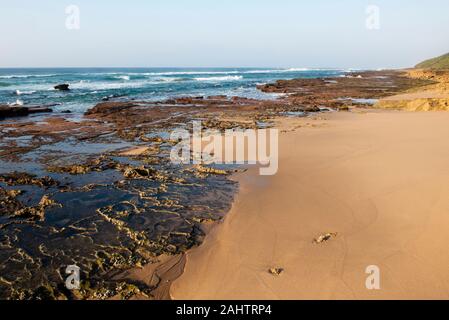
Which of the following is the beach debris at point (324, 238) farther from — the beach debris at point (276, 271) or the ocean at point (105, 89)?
the ocean at point (105, 89)

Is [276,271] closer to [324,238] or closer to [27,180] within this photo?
[324,238]

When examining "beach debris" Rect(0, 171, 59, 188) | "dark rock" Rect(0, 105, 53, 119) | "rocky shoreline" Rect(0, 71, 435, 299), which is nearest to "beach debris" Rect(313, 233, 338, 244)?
"rocky shoreline" Rect(0, 71, 435, 299)

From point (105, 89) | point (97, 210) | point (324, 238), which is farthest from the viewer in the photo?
point (105, 89)

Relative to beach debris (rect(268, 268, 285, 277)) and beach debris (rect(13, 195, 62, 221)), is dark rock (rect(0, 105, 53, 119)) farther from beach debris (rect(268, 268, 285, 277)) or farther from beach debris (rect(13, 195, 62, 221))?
beach debris (rect(268, 268, 285, 277))

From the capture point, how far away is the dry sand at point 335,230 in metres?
4.11

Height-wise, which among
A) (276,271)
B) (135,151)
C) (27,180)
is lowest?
(276,271)

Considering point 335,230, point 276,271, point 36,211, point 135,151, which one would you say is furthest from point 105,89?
point 276,271

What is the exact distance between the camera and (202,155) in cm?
1025

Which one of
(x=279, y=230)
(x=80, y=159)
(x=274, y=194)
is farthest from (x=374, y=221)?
(x=80, y=159)

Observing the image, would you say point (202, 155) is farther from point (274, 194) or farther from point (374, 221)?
point (374, 221)

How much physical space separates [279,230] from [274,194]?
163 cm

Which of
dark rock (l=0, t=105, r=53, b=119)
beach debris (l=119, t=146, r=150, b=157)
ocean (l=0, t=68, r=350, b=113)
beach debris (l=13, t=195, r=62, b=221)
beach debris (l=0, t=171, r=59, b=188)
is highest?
ocean (l=0, t=68, r=350, b=113)

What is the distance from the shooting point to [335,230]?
539 centimetres

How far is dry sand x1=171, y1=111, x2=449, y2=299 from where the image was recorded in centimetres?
411
